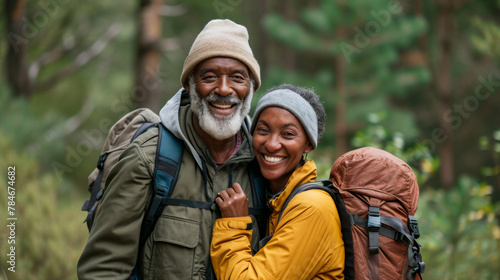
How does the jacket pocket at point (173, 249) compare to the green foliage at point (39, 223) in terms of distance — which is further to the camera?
the green foliage at point (39, 223)

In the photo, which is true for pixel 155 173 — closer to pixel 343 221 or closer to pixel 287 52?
pixel 343 221

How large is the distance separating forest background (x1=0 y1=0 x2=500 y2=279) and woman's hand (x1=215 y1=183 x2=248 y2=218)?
1.93 m

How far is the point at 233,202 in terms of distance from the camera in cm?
269

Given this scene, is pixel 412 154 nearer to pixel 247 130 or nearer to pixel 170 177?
pixel 247 130

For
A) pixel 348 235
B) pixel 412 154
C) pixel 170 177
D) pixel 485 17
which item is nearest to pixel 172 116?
pixel 170 177

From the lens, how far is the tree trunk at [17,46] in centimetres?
869

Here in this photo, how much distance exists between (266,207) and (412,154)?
108 inches

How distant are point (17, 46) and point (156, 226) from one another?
7659 mm

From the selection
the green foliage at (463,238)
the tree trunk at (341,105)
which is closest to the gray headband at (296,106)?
the green foliage at (463,238)

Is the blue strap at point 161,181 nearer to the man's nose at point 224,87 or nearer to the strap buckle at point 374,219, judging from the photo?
the man's nose at point 224,87

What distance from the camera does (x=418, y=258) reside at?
102 inches

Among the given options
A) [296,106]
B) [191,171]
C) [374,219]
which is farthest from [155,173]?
[374,219]

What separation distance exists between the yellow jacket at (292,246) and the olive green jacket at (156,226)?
0.12 m

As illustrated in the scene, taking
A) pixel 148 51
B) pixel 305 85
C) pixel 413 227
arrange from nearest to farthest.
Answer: pixel 413 227 < pixel 148 51 < pixel 305 85
